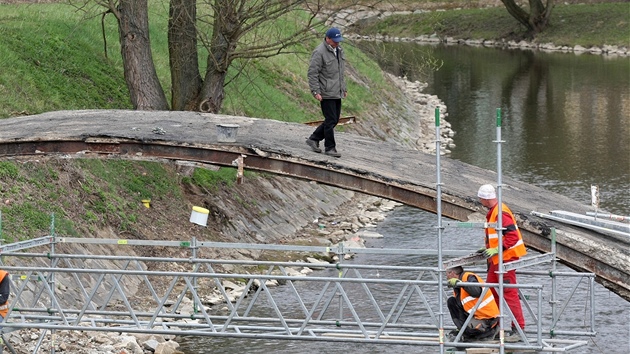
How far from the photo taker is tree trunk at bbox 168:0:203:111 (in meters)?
23.6

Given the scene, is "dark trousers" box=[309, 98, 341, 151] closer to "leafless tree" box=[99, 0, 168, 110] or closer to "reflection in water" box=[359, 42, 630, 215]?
"reflection in water" box=[359, 42, 630, 215]

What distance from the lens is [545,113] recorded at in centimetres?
4500

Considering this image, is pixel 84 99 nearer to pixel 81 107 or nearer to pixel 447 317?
pixel 81 107

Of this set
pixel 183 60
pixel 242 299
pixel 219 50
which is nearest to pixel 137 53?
pixel 183 60

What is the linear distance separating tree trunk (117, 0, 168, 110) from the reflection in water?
15.3 feet

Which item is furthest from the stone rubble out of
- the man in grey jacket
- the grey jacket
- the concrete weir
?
the grey jacket

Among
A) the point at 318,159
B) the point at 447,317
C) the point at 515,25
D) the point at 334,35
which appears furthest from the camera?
the point at 515,25

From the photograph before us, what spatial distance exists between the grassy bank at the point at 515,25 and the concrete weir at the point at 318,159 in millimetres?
44697

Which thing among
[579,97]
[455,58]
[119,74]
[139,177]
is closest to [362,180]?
[139,177]

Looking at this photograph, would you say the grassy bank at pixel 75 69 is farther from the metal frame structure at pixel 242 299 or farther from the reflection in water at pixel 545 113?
the metal frame structure at pixel 242 299

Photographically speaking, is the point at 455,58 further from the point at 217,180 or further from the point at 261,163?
the point at 261,163

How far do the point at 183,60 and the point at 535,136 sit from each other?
63.3ft

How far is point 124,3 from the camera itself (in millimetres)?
23062

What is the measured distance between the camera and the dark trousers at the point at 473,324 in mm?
13789
